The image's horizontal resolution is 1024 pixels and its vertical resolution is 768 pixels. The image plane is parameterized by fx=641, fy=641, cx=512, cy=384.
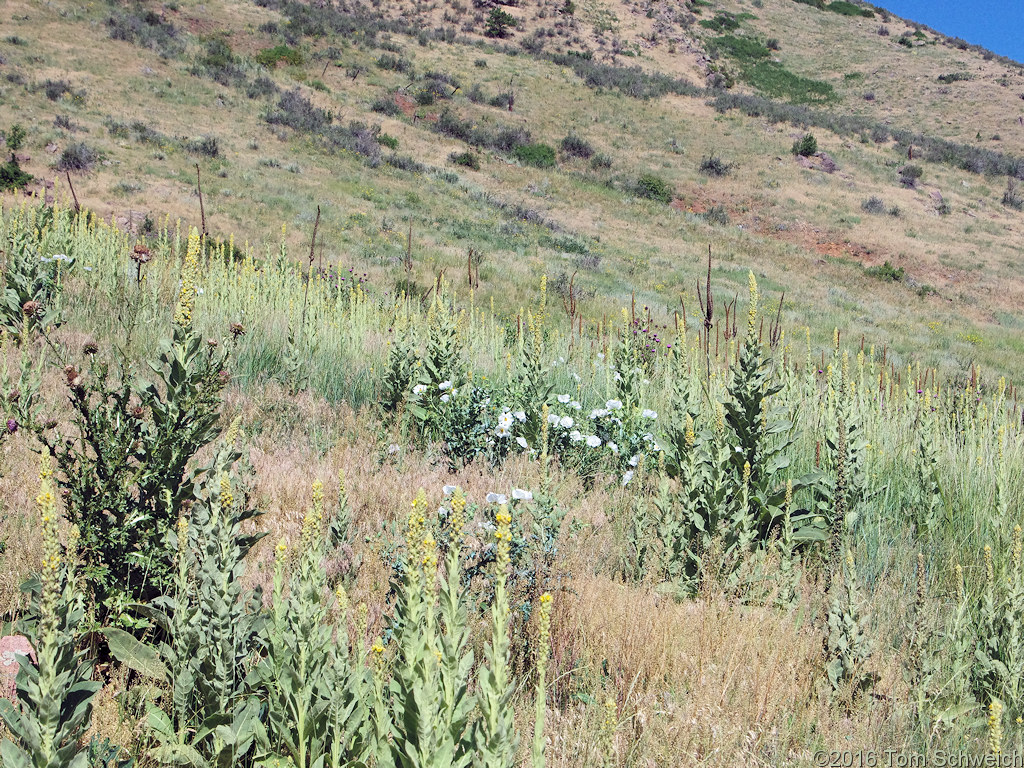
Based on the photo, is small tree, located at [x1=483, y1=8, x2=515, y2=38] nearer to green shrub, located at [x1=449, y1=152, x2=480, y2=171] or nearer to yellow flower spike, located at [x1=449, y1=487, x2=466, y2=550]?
green shrub, located at [x1=449, y1=152, x2=480, y2=171]

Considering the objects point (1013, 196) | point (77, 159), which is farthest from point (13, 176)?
point (1013, 196)

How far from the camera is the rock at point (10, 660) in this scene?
5.91ft

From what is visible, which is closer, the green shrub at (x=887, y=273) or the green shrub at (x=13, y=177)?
the green shrub at (x=13, y=177)

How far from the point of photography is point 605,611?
2.51 meters

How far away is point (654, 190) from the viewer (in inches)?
1190

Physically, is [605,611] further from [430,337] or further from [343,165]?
[343,165]

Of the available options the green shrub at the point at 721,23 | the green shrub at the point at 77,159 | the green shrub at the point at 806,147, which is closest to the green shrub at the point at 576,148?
the green shrub at the point at 806,147

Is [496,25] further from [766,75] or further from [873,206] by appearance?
[873,206]

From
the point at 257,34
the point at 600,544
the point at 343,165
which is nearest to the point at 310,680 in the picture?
the point at 600,544

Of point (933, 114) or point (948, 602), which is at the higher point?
point (933, 114)

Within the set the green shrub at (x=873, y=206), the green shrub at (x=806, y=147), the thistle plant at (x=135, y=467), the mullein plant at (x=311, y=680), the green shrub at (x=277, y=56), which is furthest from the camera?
the green shrub at (x=806, y=147)

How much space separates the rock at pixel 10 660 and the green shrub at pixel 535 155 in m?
30.3

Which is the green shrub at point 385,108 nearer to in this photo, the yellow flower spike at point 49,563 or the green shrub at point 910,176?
the green shrub at point 910,176

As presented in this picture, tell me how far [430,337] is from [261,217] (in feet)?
39.8
